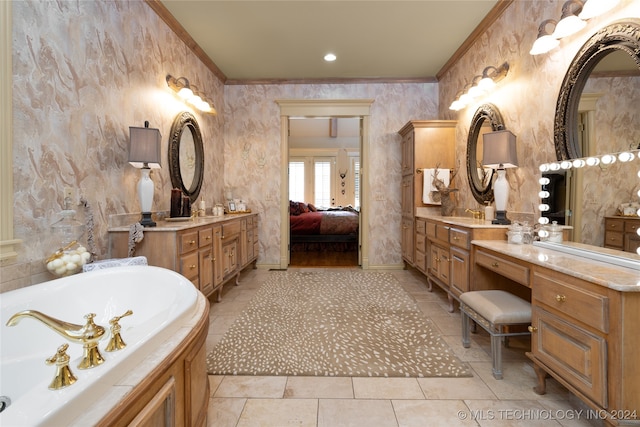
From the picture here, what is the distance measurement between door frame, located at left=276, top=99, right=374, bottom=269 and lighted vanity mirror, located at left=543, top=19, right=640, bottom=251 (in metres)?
2.59

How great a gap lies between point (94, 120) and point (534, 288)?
2992 millimetres

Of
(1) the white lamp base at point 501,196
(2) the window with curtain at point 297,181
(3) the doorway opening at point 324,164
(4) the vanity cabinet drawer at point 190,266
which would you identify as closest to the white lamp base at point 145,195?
(4) the vanity cabinet drawer at point 190,266

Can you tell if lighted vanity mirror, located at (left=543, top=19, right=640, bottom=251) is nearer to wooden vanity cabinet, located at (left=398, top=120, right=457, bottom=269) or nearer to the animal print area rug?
the animal print area rug

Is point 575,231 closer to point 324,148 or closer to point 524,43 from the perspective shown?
point 524,43

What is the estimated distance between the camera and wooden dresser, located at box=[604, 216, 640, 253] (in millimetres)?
1486

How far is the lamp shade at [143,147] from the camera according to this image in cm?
223

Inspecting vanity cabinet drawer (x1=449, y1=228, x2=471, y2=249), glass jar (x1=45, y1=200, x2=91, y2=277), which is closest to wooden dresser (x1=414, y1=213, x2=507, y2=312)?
vanity cabinet drawer (x1=449, y1=228, x2=471, y2=249)

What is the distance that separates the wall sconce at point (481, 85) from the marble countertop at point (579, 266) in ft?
5.79

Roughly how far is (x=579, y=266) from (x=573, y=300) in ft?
0.67

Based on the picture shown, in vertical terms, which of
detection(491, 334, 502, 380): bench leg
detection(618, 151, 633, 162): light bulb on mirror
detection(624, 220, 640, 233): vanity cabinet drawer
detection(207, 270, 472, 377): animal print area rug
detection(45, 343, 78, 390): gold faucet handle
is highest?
detection(618, 151, 633, 162): light bulb on mirror

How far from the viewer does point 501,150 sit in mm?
2400

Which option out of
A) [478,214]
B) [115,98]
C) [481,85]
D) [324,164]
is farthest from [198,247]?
[324,164]

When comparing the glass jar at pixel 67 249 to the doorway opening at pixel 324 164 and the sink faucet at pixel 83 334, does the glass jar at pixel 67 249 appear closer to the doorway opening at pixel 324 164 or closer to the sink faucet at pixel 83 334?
the sink faucet at pixel 83 334

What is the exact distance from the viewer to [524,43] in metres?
2.51
